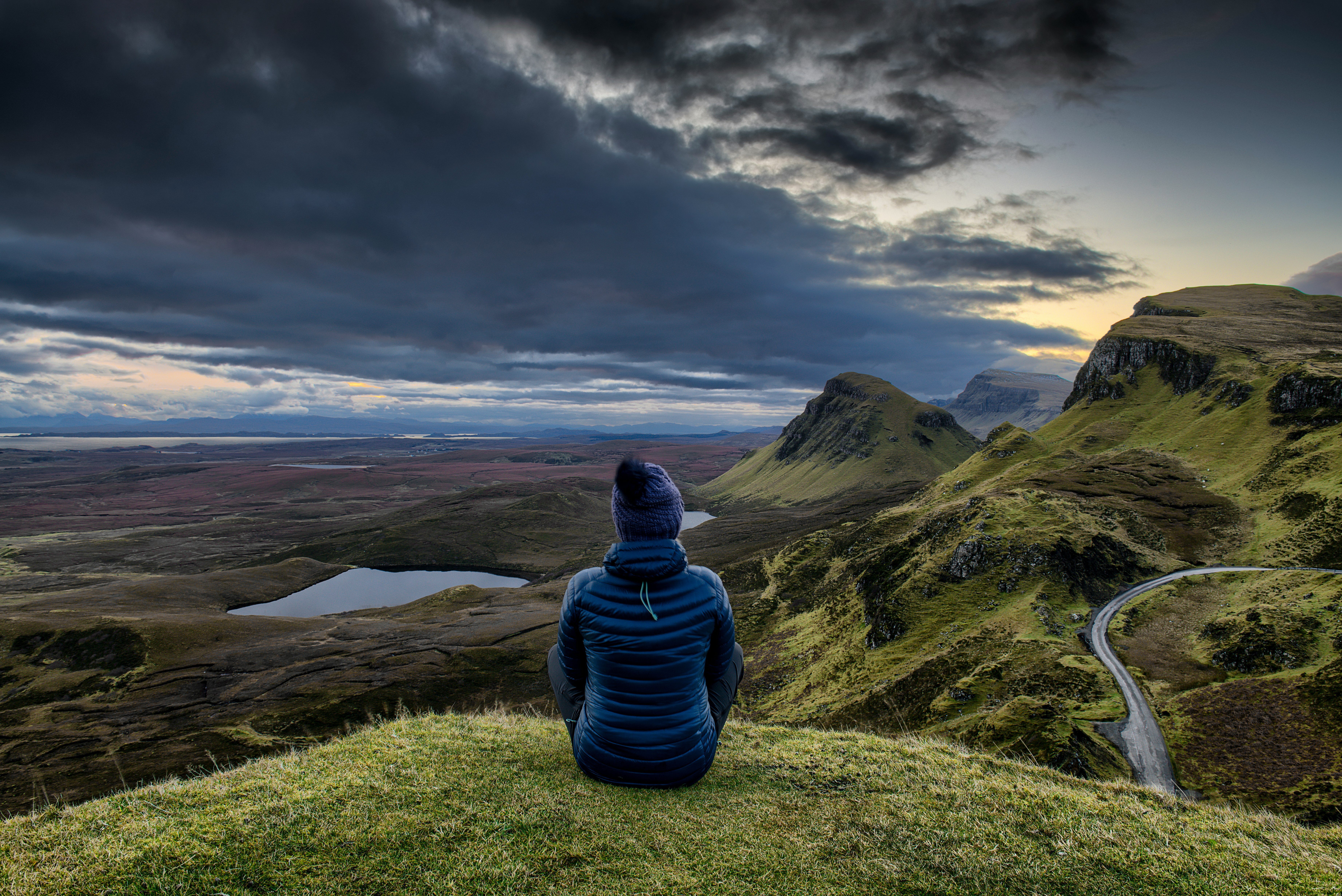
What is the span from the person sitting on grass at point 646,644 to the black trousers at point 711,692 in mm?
53

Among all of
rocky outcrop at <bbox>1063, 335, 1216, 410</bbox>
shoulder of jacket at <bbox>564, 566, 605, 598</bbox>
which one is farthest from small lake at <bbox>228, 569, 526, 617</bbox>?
rocky outcrop at <bbox>1063, 335, 1216, 410</bbox>

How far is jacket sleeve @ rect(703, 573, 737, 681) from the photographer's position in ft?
26.0

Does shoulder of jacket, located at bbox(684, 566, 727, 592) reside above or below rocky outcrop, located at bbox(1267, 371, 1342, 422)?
below

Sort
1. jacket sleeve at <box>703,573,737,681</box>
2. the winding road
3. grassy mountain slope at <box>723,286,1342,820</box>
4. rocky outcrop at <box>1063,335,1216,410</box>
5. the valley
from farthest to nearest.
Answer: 1. rocky outcrop at <box>1063,335,1216,410</box>
2. the valley
3. grassy mountain slope at <box>723,286,1342,820</box>
4. the winding road
5. jacket sleeve at <box>703,573,737,681</box>

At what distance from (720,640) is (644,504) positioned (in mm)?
2357

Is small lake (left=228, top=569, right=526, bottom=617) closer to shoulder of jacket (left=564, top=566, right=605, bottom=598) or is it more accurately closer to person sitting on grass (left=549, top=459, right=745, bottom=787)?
person sitting on grass (left=549, top=459, right=745, bottom=787)

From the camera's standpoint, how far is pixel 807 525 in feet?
506

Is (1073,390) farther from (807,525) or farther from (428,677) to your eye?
(428,677)

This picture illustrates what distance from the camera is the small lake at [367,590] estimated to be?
123 meters

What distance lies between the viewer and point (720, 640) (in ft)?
26.9

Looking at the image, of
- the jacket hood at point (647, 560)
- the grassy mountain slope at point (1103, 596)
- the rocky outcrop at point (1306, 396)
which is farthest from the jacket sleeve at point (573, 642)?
the rocky outcrop at point (1306, 396)

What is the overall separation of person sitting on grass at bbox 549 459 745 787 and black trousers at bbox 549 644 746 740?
5 centimetres

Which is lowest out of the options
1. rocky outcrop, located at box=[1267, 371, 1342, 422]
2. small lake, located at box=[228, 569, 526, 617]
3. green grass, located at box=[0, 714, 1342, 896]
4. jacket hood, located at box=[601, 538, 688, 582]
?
small lake, located at box=[228, 569, 526, 617]

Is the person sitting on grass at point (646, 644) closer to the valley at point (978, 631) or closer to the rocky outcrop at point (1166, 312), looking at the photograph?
the valley at point (978, 631)
